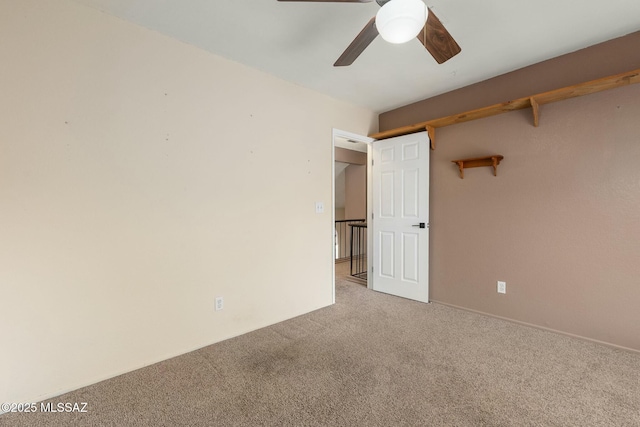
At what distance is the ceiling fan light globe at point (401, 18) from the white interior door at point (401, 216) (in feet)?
6.87

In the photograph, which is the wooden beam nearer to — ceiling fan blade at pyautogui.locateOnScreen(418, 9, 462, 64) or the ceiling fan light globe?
ceiling fan blade at pyautogui.locateOnScreen(418, 9, 462, 64)

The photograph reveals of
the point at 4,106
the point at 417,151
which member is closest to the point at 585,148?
the point at 417,151

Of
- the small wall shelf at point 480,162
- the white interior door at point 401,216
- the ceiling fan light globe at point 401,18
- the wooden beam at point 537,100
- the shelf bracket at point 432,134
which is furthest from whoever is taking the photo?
the white interior door at point 401,216

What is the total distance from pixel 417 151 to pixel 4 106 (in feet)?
11.2

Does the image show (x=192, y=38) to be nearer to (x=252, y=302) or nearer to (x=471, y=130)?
(x=252, y=302)

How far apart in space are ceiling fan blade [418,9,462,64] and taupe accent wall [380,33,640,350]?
1.52m

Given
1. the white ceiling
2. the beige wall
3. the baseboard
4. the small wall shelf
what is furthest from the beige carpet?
the white ceiling

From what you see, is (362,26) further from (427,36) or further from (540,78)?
(540,78)

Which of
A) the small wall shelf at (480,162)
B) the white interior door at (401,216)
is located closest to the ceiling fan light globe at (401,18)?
the small wall shelf at (480,162)

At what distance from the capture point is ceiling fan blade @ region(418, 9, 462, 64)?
146 cm

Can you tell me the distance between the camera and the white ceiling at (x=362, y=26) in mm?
1823

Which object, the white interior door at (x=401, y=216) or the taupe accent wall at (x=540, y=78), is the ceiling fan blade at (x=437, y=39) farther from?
the white interior door at (x=401, y=216)

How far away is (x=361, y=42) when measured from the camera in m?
1.65

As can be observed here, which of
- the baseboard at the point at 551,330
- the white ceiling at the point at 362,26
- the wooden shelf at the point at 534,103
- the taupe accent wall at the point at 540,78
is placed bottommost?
the baseboard at the point at 551,330
